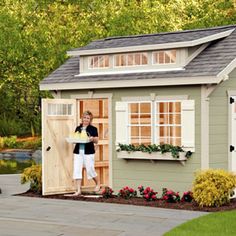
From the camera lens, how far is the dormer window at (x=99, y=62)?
15.3 m

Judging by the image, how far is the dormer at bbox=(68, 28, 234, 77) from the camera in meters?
14.1

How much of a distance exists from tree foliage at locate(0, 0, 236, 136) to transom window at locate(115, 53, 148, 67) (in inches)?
583

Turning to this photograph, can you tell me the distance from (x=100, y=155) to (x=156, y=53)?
3.21 m

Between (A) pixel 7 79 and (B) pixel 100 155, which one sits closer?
(B) pixel 100 155

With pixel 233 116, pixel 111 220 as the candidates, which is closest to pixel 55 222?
pixel 111 220

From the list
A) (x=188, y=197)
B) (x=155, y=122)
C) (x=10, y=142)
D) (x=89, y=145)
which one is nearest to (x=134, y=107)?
(x=155, y=122)

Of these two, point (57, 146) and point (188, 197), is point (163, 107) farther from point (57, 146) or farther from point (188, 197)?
point (57, 146)

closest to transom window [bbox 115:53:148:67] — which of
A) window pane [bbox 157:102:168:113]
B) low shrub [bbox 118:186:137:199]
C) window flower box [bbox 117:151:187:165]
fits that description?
window pane [bbox 157:102:168:113]

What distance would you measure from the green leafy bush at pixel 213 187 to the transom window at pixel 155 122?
4.24 ft

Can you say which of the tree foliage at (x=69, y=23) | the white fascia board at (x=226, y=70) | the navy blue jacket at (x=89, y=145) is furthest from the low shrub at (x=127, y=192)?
the tree foliage at (x=69, y=23)

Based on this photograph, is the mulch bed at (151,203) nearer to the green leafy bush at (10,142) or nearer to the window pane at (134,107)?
the window pane at (134,107)

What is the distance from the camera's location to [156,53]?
14.5 m

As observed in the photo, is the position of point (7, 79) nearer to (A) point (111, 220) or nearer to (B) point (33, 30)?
(B) point (33, 30)

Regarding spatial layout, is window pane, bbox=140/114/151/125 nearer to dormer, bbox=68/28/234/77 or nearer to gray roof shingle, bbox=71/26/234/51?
dormer, bbox=68/28/234/77
